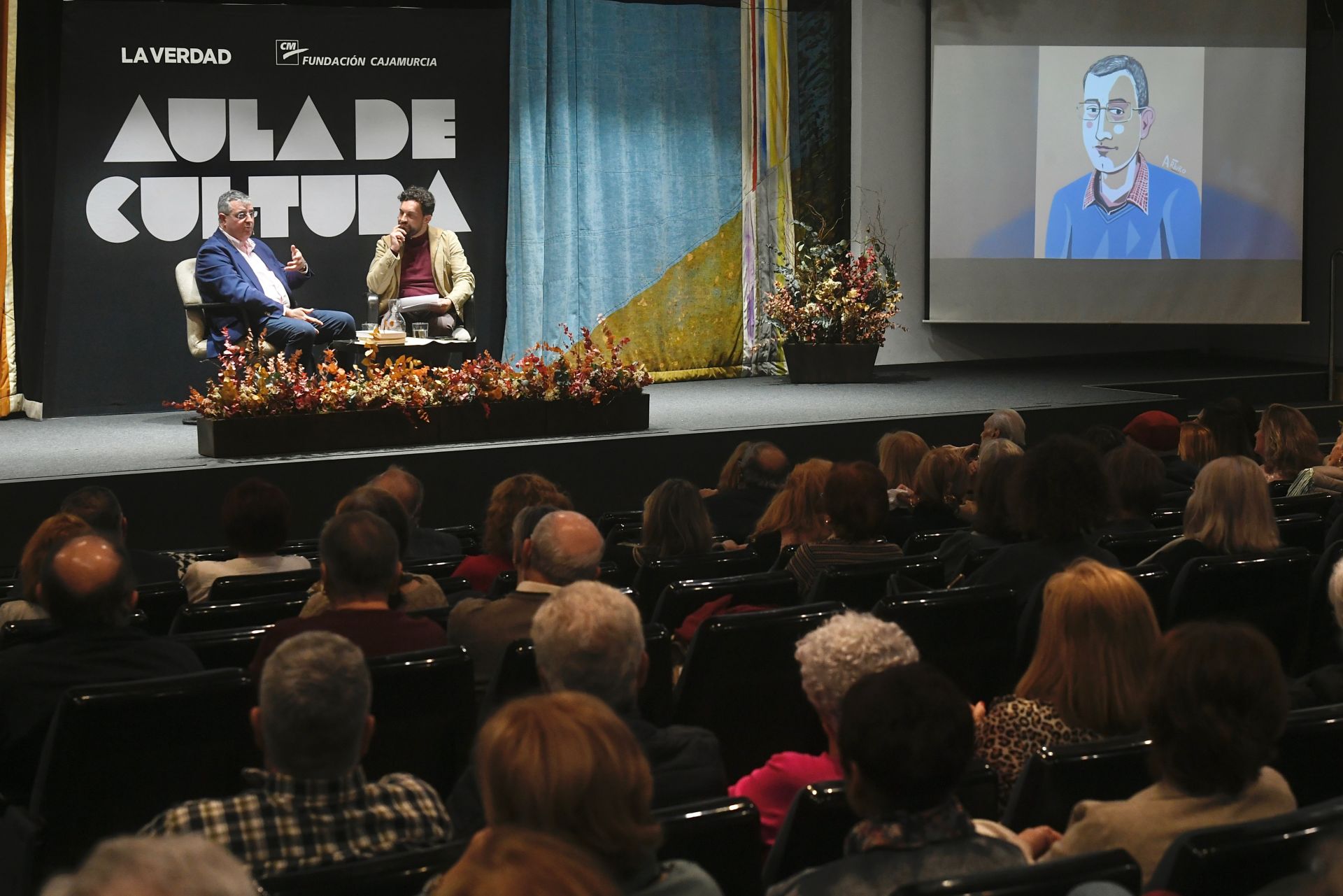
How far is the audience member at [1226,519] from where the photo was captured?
3537 mm

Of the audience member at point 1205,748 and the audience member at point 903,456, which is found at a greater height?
the audience member at point 903,456

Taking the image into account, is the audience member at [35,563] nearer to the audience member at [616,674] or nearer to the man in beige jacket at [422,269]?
the audience member at [616,674]

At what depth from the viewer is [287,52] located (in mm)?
8797

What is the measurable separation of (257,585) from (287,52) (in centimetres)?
602

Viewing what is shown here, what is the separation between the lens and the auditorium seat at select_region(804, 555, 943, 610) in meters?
3.36

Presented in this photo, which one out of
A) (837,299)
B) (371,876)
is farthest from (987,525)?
(837,299)

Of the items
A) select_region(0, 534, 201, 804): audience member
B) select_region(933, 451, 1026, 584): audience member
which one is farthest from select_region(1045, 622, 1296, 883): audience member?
select_region(933, 451, 1026, 584): audience member

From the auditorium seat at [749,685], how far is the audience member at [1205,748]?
3.24 ft

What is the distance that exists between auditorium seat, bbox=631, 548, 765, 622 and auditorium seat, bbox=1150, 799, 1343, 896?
6.58ft

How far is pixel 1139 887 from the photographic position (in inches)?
62.1

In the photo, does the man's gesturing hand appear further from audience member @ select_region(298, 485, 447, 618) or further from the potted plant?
audience member @ select_region(298, 485, 447, 618)

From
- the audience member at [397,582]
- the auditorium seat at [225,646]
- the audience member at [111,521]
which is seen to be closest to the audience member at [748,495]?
the audience member at [397,582]

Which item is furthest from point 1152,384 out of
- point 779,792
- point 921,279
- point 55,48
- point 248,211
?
point 779,792

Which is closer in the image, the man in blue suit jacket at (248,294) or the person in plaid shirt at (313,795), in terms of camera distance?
the person in plaid shirt at (313,795)
